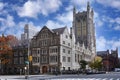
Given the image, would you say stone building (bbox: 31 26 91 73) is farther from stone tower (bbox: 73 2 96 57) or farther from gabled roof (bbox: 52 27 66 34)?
stone tower (bbox: 73 2 96 57)

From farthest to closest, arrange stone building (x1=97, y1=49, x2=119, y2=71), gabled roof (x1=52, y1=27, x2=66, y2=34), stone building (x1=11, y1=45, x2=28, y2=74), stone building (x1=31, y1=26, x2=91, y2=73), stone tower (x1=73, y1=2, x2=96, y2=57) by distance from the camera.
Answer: stone building (x1=97, y1=49, x2=119, y2=71) < stone tower (x1=73, y1=2, x2=96, y2=57) < stone building (x1=11, y1=45, x2=28, y2=74) < gabled roof (x1=52, y1=27, x2=66, y2=34) < stone building (x1=31, y1=26, x2=91, y2=73)

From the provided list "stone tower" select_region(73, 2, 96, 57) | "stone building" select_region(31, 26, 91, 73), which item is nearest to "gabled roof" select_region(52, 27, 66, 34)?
"stone building" select_region(31, 26, 91, 73)

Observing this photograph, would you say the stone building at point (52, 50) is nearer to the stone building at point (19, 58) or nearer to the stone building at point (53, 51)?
the stone building at point (53, 51)

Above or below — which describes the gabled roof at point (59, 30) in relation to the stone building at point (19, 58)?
above

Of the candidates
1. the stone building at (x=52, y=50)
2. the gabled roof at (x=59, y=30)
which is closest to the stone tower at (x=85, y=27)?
the stone building at (x=52, y=50)

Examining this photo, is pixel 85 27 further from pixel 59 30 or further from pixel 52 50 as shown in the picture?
pixel 52 50

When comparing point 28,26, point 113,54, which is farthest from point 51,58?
point 113,54

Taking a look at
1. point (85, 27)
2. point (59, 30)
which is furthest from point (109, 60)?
point (59, 30)

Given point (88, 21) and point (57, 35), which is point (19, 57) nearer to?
point (57, 35)

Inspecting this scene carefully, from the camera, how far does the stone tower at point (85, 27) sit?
135 meters

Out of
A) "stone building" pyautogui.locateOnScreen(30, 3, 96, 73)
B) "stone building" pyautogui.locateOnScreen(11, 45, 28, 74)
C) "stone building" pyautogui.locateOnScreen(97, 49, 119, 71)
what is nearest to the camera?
"stone building" pyautogui.locateOnScreen(30, 3, 96, 73)

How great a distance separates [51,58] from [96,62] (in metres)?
30.0

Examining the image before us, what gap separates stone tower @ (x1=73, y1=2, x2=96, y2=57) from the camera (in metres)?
135

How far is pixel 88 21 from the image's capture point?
137000 mm
